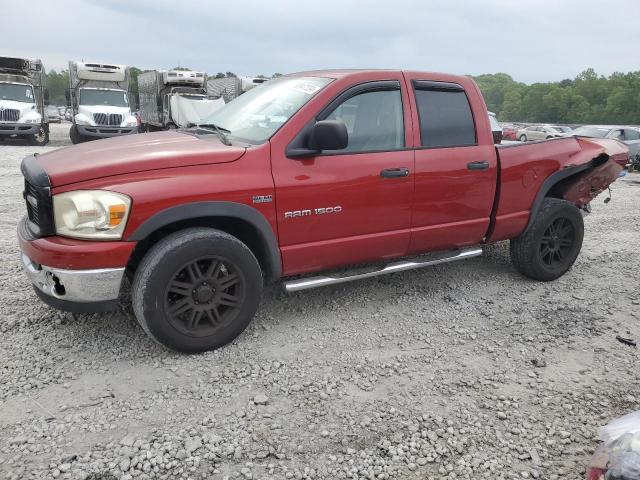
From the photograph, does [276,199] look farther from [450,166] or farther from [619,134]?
[619,134]

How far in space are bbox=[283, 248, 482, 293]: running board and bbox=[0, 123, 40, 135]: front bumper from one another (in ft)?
56.3

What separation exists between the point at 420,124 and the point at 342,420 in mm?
2323

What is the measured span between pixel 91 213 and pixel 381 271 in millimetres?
2085

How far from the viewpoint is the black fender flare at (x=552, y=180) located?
4605 millimetres

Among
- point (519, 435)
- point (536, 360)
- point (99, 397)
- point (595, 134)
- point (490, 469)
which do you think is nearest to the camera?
point (490, 469)

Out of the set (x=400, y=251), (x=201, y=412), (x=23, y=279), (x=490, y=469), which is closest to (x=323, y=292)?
(x=400, y=251)

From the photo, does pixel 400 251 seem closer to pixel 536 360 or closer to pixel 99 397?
pixel 536 360

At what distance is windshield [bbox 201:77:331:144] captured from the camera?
3.57m

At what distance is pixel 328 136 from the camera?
3.27 meters

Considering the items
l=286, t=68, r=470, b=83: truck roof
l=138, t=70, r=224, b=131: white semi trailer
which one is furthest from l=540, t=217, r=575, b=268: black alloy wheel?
l=138, t=70, r=224, b=131: white semi trailer

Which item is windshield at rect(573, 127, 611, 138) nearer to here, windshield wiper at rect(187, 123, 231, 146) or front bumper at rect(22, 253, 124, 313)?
windshield wiper at rect(187, 123, 231, 146)

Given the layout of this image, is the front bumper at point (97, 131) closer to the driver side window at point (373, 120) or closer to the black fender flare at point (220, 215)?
the driver side window at point (373, 120)

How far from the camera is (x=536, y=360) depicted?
135 inches

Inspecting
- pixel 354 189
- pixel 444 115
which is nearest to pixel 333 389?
pixel 354 189
